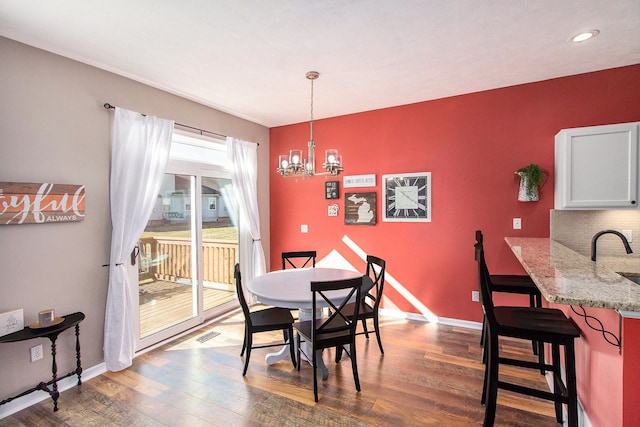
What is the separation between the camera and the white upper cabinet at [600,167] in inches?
99.0

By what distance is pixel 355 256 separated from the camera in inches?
166

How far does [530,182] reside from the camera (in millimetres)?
3074

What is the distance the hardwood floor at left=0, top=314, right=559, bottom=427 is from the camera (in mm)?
2064

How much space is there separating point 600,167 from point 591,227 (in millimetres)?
658

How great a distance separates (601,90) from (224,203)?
4401 millimetres

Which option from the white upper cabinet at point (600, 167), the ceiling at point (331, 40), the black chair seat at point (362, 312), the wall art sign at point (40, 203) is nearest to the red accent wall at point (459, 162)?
the ceiling at point (331, 40)

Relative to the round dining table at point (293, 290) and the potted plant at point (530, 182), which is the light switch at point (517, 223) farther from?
the round dining table at point (293, 290)

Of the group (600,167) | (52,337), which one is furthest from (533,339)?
(52,337)

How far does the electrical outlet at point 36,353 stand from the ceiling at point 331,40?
7.61ft

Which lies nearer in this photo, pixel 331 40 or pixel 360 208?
pixel 331 40

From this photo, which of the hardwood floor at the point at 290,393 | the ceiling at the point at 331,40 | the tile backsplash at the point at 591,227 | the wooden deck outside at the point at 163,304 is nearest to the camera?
the ceiling at the point at 331,40

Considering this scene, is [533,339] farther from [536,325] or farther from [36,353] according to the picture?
[36,353]

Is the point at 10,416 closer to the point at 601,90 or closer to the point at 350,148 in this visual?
the point at 350,148

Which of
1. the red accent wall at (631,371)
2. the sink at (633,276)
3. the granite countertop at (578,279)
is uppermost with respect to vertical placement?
the granite countertop at (578,279)
